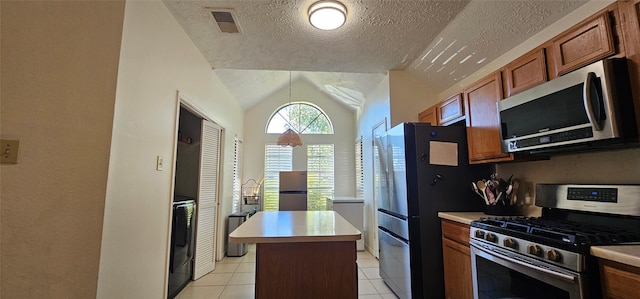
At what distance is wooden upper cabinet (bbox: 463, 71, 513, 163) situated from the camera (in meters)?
2.11

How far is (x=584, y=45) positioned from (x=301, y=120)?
4993mm

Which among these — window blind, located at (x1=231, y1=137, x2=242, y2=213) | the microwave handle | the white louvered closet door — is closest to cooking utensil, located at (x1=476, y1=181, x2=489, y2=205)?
the microwave handle

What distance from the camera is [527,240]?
142 centimetres

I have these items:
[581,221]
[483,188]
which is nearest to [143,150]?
[483,188]

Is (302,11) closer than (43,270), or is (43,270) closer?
(43,270)

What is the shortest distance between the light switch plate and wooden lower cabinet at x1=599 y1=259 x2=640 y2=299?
292 cm

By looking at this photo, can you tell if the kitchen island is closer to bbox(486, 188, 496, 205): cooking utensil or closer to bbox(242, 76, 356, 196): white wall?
bbox(486, 188, 496, 205): cooking utensil

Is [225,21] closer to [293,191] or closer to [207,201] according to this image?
[207,201]

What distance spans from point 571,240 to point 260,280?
1646mm

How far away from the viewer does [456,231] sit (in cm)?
212

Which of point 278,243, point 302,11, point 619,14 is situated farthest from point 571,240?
point 302,11

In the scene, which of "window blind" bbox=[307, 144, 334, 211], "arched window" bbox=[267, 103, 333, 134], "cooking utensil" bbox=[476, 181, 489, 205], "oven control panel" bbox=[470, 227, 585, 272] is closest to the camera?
"oven control panel" bbox=[470, 227, 585, 272]

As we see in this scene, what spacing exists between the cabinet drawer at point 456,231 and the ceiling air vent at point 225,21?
8.48 ft

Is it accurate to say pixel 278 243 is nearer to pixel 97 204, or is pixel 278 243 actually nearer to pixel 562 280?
pixel 97 204
